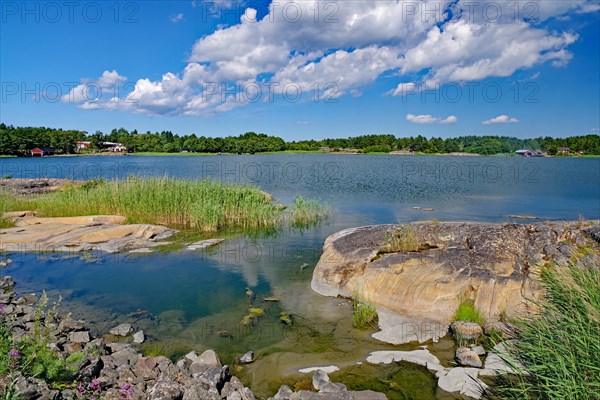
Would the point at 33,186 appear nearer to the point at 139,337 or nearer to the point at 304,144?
the point at 139,337

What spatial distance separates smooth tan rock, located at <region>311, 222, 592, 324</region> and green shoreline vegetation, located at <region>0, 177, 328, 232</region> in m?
8.52

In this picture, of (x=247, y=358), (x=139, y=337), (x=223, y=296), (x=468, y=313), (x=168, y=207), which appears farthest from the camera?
(x=168, y=207)

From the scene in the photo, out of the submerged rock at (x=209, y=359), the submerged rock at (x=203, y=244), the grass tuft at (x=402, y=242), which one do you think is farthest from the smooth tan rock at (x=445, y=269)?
the submerged rock at (x=203, y=244)

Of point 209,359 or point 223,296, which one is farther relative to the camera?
point 223,296

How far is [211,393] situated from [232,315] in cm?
384

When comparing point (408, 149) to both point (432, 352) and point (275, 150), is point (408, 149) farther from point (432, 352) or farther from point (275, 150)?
point (432, 352)

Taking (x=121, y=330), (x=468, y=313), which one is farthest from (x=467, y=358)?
(x=121, y=330)

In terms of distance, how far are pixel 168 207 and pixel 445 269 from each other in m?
15.1

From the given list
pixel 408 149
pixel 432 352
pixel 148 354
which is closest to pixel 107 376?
pixel 148 354

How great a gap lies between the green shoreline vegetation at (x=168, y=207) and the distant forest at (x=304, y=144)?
11123 cm

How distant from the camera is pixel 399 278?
1030cm

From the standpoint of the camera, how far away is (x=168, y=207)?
2048 centimetres

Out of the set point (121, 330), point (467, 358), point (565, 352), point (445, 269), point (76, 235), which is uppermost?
point (565, 352)

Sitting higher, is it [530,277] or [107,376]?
[530,277]
